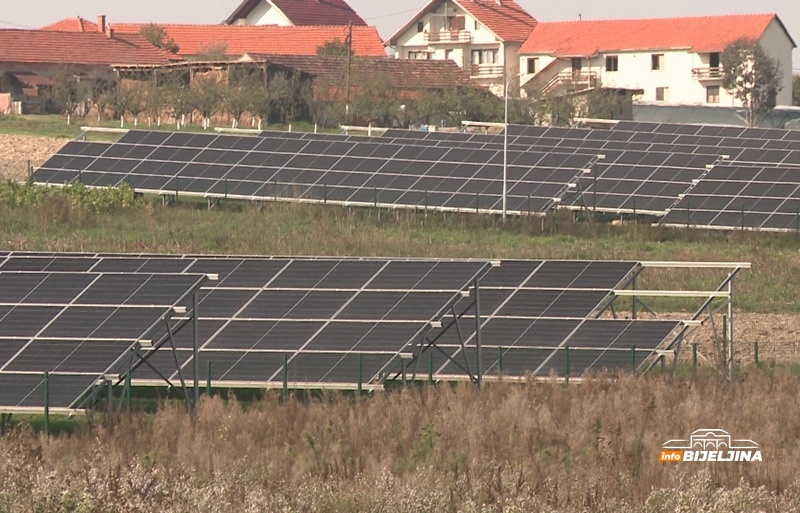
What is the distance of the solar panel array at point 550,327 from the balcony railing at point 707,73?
81.5 meters

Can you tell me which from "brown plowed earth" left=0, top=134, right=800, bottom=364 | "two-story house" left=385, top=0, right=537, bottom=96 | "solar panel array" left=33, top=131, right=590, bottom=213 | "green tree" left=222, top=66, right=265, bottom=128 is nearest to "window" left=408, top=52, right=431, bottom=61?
"two-story house" left=385, top=0, right=537, bottom=96

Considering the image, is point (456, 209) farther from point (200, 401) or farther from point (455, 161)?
point (200, 401)

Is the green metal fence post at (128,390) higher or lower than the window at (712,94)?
lower

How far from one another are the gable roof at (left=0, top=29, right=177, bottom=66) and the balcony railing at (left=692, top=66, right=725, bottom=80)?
3834cm

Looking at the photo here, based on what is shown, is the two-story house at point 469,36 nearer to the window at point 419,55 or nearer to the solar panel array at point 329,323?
the window at point 419,55

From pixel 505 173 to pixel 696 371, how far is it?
71.3 ft

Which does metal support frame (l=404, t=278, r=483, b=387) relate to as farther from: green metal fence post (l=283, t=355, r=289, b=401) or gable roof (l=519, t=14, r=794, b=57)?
gable roof (l=519, t=14, r=794, b=57)

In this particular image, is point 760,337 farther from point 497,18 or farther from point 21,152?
point 497,18

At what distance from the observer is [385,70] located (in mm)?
102938

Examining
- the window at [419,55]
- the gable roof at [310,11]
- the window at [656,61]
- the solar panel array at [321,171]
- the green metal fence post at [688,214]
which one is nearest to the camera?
the green metal fence post at [688,214]

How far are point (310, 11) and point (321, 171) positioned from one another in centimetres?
9260

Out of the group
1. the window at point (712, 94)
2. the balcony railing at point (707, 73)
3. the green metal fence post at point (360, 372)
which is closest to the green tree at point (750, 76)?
the balcony railing at point (707, 73)

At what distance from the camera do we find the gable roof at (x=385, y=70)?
9944cm

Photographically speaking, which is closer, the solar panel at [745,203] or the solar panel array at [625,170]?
the solar panel at [745,203]
